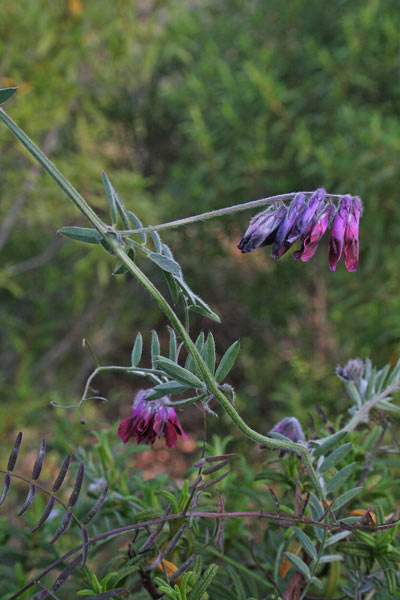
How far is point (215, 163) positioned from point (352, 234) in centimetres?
241

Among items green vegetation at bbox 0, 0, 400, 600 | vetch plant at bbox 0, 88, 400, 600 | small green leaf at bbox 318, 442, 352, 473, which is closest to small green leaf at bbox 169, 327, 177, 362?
vetch plant at bbox 0, 88, 400, 600

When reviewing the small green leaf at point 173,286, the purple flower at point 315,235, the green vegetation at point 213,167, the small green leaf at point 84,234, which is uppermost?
the small green leaf at point 84,234

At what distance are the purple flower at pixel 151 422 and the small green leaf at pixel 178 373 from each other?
111 millimetres

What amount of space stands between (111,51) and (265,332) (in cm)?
182

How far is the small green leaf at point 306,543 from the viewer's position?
70cm

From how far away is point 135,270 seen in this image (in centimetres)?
58

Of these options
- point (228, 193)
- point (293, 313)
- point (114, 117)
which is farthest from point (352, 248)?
point (114, 117)

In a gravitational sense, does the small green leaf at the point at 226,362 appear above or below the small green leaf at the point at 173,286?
below

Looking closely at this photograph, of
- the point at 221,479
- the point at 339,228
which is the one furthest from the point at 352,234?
the point at 221,479

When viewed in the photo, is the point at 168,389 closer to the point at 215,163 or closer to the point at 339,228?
the point at 339,228

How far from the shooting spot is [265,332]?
3.77m

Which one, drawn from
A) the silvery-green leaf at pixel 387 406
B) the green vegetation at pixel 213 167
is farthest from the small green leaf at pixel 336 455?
the green vegetation at pixel 213 167

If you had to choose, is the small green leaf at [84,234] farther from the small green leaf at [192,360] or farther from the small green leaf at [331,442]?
the small green leaf at [331,442]

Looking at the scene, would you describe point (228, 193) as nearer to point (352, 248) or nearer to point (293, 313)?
Answer: point (293, 313)
